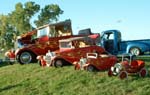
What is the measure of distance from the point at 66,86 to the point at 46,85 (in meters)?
1.24

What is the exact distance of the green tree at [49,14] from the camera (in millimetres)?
67250

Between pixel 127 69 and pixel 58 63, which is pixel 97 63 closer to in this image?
pixel 127 69

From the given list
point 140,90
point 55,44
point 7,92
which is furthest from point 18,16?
point 140,90

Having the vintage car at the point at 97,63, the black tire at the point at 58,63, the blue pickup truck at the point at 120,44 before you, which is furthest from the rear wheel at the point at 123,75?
the blue pickup truck at the point at 120,44

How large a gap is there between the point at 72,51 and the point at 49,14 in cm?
4692

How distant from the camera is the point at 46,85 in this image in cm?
1819

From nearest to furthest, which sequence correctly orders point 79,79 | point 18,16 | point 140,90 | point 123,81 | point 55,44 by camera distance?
1. point 140,90
2. point 123,81
3. point 79,79
4. point 55,44
5. point 18,16

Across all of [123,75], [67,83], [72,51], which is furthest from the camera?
[72,51]

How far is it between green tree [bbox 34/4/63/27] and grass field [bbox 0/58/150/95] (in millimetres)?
45161

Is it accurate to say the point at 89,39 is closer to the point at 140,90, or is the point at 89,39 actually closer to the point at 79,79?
the point at 79,79

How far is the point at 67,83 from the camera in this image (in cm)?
1772

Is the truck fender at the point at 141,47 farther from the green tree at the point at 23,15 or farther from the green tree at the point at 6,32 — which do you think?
the green tree at the point at 6,32

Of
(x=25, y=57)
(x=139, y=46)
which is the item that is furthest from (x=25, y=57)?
(x=139, y=46)

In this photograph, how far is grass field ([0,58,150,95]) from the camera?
51.5ft
